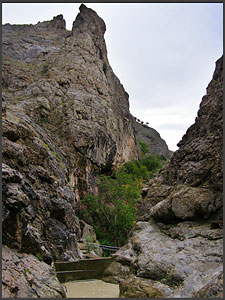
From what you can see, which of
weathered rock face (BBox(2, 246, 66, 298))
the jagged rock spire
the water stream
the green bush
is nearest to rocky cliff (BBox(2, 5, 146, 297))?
weathered rock face (BBox(2, 246, 66, 298))

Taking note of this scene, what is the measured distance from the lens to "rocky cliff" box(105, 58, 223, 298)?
813cm

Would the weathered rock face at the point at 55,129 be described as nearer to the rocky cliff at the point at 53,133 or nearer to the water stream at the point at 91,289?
the rocky cliff at the point at 53,133

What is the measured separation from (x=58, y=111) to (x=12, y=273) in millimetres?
26019

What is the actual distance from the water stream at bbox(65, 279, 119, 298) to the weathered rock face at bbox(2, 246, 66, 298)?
2.01m

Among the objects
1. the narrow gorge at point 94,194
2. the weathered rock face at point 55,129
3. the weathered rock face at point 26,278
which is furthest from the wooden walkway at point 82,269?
the weathered rock face at point 26,278

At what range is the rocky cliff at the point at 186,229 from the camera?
8.13m

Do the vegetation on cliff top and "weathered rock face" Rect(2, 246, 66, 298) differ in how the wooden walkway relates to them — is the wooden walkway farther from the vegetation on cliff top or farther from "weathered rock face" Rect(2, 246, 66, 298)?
the vegetation on cliff top

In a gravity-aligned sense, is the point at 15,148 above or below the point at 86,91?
below

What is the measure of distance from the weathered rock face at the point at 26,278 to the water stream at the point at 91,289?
6.60 ft

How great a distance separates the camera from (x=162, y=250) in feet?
32.8

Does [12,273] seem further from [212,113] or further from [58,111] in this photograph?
[58,111]

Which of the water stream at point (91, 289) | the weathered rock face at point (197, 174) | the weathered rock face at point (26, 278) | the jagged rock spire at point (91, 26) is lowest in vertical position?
the water stream at point (91, 289)

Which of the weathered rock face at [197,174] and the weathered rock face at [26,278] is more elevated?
the weathered rock face at [197,174]

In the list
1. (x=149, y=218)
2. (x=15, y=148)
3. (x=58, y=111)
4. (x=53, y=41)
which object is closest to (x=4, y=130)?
(x=15, y=148)
